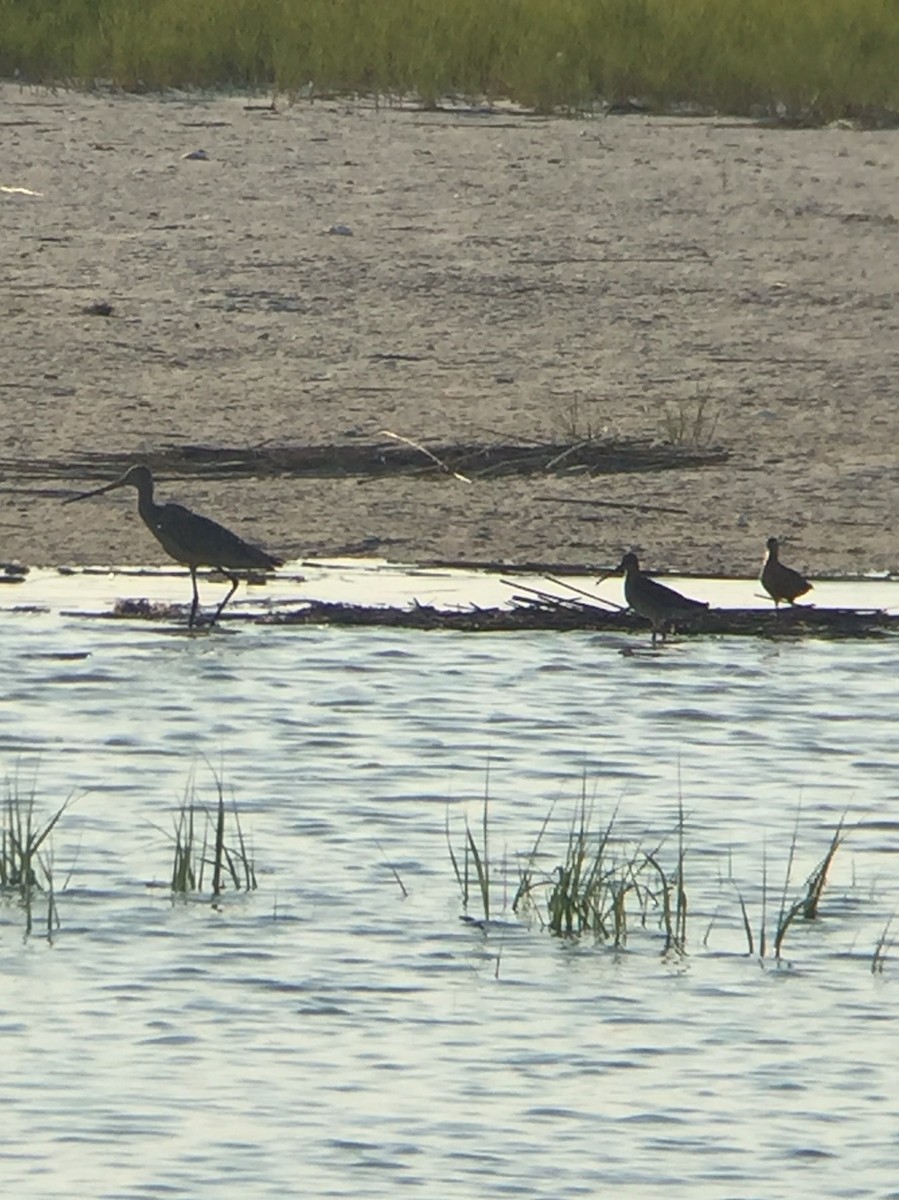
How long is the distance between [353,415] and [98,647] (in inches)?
129

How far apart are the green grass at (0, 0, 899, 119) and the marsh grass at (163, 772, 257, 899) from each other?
11469 mm

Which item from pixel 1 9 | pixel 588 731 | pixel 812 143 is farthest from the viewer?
pixel 1 9

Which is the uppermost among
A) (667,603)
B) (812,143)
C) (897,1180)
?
(812,143)

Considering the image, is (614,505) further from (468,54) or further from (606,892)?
(468,54)

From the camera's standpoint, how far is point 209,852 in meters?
7.49

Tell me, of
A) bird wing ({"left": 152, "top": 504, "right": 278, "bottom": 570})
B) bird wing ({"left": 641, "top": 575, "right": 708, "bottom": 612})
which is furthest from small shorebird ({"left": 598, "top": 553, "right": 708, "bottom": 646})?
bird wing ({"left": 152, "top": 504, "right": 278, "bottom": 570})

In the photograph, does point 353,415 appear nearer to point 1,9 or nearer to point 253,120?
point 253,120

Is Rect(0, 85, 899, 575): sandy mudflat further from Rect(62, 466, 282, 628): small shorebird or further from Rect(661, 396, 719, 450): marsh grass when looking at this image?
Rect(62, 466, 282, 628): small shorebird

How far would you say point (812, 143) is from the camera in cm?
1775

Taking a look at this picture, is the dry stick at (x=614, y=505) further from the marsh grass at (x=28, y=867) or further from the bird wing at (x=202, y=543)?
the marsh grass at (x=28, y=867)

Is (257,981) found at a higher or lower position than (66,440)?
lower

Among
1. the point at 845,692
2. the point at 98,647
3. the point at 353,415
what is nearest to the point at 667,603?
the point at 845,692

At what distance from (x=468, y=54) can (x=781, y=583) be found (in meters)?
9.82

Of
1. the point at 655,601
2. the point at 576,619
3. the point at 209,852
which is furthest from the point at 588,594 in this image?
the point at 209,852
